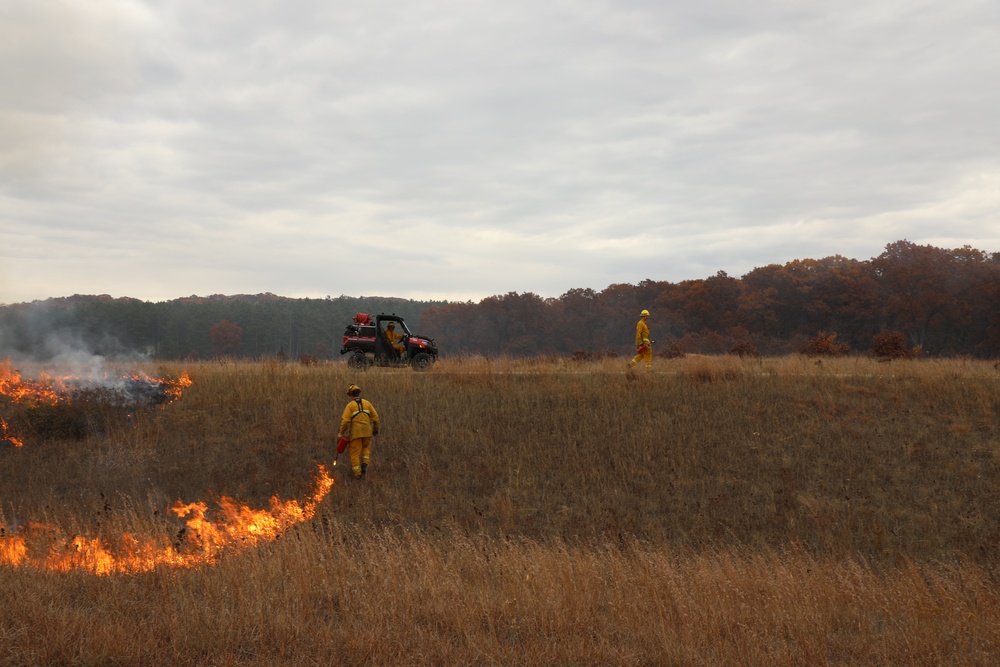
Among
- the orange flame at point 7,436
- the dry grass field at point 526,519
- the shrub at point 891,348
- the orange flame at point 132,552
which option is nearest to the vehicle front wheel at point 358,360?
the dry grass field at point 526,519

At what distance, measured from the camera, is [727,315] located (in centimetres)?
5425

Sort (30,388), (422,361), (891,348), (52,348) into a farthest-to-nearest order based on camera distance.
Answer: (891,348), (422,361), (52,348), (30,388)

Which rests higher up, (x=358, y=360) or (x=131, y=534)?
(x=358, y=360)

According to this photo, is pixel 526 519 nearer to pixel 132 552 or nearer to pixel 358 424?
pixel 358 424

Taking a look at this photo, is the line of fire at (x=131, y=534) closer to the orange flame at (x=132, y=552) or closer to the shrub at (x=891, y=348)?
the orange flame at (x=132, y=552)

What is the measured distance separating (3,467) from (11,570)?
10.9 m

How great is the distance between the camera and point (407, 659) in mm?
5863

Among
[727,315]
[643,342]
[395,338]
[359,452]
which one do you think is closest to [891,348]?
[643,342]

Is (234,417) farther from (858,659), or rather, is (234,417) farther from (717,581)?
(858,659)

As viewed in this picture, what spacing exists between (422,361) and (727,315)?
1455 inches

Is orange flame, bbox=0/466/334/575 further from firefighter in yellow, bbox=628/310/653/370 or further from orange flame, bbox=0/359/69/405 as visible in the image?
firefighter in yellow, bbox=628/310/653/370

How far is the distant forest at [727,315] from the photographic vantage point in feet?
151

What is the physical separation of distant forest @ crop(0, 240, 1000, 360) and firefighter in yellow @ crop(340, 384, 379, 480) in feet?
56.0

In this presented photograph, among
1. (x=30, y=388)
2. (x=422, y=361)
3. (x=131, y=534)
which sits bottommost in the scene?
(x=131, y=534)
